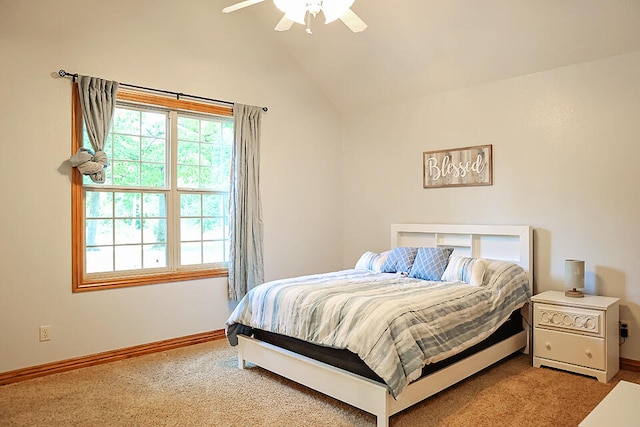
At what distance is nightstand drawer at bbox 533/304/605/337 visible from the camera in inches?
128

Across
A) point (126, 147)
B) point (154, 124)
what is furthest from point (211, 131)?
point (126, 147)

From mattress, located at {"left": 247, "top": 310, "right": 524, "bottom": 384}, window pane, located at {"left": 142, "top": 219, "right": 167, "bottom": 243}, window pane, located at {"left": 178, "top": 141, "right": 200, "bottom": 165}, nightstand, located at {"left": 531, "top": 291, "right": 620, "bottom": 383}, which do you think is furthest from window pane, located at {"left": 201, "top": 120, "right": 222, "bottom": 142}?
nightstand, located at {"left": 531, "top": 291, "right": 620, "bottom": 383}

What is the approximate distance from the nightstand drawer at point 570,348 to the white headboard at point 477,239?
58 cm

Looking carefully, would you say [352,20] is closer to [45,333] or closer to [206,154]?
[206,154]

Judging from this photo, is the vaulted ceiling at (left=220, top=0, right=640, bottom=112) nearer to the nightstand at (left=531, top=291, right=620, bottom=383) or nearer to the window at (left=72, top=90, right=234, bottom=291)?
the window at (left=72, top=90, right=234, bottom=291)

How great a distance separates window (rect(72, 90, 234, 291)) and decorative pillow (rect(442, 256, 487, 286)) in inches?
87.9

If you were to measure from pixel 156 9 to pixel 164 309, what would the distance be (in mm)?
2731

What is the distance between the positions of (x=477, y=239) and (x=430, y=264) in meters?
0.73

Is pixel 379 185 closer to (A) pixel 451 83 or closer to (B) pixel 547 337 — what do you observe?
(A) pixel 451 83

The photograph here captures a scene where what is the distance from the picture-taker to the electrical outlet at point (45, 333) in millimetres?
3446

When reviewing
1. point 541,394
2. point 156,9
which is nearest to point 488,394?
point 541,394

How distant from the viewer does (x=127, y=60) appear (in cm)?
391

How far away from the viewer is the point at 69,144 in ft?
11.8

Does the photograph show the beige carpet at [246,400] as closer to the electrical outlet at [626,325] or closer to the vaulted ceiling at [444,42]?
the electrical outlet at [626,325]
